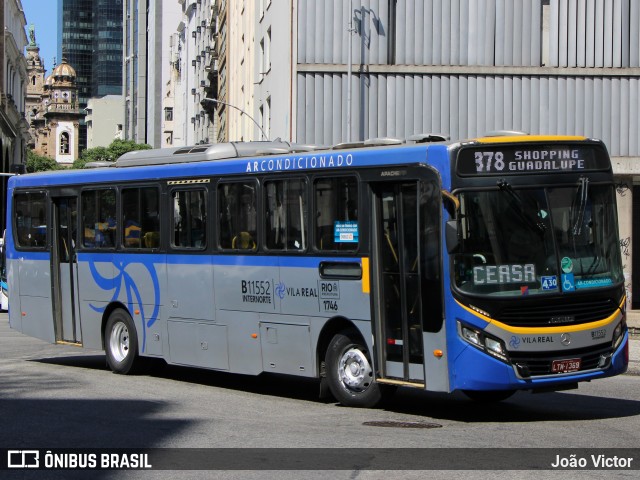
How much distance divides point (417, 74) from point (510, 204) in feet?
69.8

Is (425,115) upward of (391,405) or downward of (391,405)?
upward

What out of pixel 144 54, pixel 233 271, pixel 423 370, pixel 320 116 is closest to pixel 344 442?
pixel 423 370

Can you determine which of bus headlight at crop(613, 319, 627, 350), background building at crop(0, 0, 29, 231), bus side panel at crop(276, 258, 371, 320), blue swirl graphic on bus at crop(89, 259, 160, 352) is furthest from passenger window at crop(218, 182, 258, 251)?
background building at crop(0, 0, 29, 231)

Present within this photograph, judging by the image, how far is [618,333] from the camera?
487 inches

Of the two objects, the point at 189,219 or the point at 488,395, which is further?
the point at 189,219

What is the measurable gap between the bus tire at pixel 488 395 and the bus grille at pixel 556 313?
1.48 m

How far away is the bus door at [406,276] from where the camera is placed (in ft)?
39.2

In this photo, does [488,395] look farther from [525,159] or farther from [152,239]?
[152,239]

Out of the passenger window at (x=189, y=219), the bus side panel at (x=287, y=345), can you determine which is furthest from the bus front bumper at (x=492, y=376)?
the passenger window at (x=189, y=219)

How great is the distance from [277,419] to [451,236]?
2.63 meters

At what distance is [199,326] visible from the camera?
51.0 feet

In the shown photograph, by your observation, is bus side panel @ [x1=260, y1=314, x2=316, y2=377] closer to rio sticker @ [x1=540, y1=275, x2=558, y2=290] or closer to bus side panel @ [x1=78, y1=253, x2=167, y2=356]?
bus side panel @ [x1=78, y1=253, x2=167, y2=356]

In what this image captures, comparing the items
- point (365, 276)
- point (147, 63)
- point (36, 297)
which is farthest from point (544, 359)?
point (147, 63)

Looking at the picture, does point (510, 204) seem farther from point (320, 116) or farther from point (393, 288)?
point (320, 116)
